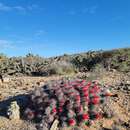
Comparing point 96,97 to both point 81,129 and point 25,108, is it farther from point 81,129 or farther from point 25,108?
point 25,108

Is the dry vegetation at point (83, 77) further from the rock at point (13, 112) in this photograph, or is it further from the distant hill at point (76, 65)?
the rock at point (13, 112)

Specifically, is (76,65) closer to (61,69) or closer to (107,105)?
(61,69)

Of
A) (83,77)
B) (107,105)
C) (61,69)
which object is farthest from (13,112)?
(61,69)

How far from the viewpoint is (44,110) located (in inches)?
412

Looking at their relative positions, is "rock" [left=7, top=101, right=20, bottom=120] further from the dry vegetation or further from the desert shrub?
the desert shrub

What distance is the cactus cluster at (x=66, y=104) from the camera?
33.4ft

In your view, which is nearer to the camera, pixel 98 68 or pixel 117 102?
pixel 117 102

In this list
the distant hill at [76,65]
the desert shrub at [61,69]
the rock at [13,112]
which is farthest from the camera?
the distant hill at [76,65]

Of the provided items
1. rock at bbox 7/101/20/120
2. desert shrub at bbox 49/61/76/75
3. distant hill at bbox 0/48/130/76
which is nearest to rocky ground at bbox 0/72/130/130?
rock at bbox 7/101/20/120

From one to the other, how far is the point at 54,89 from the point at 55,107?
0.79 meters

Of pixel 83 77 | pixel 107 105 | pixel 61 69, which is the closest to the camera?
pixel 107 105

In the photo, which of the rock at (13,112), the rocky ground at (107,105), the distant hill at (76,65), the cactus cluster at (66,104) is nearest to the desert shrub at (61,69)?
the distant hill at (76,65)

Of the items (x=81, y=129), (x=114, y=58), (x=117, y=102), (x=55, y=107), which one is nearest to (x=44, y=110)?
(x=55, y=107)

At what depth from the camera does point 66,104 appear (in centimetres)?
1046
